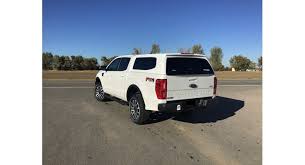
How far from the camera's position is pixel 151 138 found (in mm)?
5160

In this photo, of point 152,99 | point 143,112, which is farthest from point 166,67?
point 143,112

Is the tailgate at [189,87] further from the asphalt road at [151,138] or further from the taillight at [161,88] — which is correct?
the asphalt road at [151,138]

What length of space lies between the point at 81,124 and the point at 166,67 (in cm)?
271

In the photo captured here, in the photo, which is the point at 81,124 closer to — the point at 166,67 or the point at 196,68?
the point at 166,67

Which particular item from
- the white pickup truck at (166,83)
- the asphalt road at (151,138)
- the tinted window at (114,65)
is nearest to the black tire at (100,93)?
the tinted window at (114,65)

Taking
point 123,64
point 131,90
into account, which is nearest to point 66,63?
point 123,64

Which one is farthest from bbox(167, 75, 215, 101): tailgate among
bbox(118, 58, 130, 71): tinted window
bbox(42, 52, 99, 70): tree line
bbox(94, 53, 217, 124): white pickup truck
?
bbox(42, 52, 99, 70): tree line

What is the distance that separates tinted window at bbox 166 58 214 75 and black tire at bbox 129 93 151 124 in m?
1.15

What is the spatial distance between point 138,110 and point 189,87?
4.91 ft

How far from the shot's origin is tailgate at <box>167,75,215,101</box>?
18.4 feet

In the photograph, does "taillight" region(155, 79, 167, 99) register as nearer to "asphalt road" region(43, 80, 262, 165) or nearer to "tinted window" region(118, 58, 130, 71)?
"asphalt road" region(43, 80, 262, 165)

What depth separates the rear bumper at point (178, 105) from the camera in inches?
219

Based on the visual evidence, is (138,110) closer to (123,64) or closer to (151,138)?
(151,138)

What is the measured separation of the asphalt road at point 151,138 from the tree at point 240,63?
9800cm
